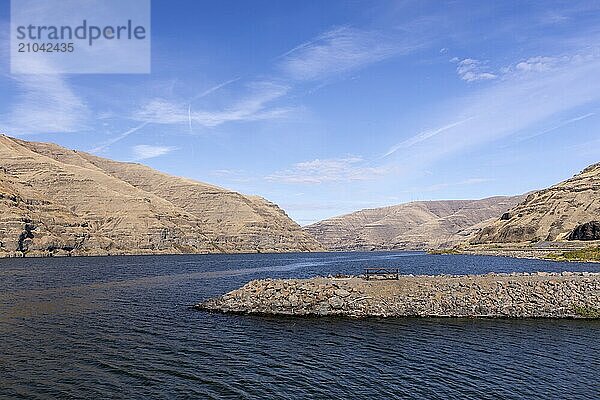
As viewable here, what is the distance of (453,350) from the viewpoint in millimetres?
31016

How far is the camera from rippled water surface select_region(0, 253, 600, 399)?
23.7 m

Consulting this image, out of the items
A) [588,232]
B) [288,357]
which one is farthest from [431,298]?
[588,232]

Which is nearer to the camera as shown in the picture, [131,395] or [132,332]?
[131,395]

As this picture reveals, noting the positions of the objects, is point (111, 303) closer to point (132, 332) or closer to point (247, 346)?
point (132, 332)

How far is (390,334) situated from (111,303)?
3608 cm

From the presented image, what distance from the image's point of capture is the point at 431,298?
144 ft

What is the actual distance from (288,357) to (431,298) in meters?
20.0

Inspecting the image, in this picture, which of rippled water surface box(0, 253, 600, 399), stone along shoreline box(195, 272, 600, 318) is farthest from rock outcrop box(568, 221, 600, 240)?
rippled water surface box(0, 253, 600, 399)

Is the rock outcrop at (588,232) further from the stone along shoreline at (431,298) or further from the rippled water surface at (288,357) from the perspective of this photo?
the rippled water surface at (288,357)

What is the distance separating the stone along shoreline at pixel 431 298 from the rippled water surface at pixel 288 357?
2.22 meters

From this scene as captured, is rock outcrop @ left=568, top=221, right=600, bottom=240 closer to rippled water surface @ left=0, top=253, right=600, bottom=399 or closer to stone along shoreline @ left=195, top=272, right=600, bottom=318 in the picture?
stone along shoreline @ left=195, top=272, right=600, bottom=318

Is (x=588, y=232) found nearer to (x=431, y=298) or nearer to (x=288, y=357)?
(x=431, y=298)

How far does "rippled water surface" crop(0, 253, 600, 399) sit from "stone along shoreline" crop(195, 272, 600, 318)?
2222mm

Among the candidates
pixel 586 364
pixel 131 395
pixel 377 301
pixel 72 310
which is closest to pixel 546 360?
pixel 586 364
